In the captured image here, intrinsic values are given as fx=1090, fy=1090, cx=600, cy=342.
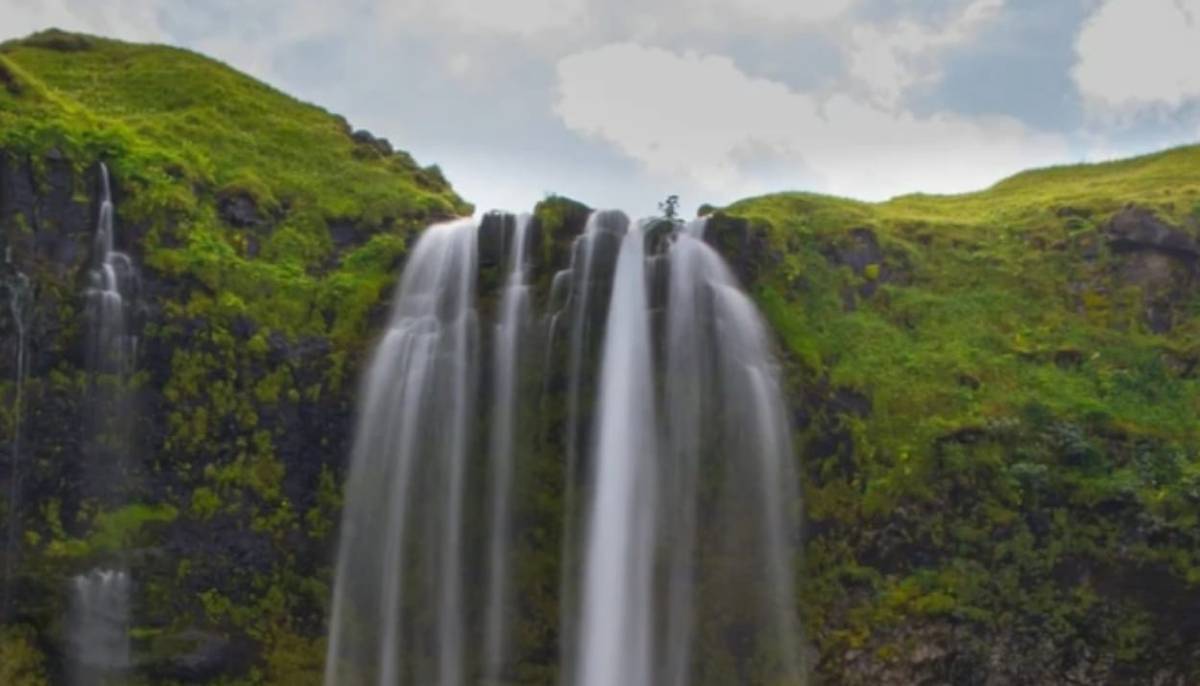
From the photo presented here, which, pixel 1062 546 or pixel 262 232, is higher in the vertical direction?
pixel 262 232

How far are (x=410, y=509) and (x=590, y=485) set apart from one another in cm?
286

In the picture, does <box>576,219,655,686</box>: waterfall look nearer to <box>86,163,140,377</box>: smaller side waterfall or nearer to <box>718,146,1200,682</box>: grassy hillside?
<box>718,146,1200,682</box>: grassy hillside

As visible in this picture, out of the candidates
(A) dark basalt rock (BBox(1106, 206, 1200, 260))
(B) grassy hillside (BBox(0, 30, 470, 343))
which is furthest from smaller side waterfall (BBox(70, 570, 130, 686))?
(A) dark basalt rock (BBox(1106, 206, 1200, 260))

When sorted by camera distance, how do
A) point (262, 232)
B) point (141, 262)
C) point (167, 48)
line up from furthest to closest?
point (167, 48)
point (262, 232)
point (141, 262)

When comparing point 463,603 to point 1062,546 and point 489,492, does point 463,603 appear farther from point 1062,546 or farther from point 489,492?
point 1062,546

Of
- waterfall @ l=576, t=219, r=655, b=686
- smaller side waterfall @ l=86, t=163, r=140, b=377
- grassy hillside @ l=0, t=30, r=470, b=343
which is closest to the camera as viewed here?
waterfall @ l=576, t=219, r=655, b=686

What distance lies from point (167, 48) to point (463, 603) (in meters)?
17.7

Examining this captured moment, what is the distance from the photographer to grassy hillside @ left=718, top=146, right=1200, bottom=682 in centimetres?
1544

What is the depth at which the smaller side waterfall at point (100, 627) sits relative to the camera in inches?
607

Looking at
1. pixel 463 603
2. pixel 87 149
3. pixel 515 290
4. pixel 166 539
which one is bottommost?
pixel 463 603

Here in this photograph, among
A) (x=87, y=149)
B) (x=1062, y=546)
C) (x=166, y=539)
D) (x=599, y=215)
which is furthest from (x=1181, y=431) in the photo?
(x=87, y=149)

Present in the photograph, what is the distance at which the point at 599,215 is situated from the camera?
18.0m

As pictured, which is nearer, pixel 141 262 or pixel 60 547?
pixel 60 547

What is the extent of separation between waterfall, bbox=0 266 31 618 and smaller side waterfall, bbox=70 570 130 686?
0.95 meters
